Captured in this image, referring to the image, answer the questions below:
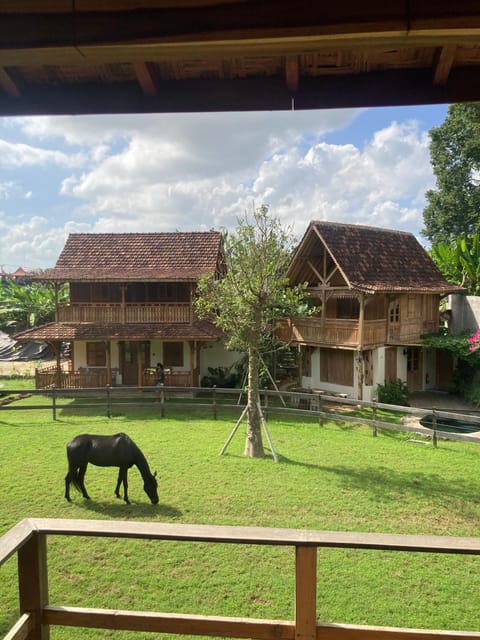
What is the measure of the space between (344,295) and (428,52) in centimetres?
1665

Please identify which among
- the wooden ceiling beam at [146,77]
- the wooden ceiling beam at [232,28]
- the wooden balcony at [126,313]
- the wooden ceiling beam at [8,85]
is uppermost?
the wooden ceiling beam at [8,85]

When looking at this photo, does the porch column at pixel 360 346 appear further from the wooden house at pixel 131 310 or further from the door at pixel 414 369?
the wooden house at pixel 131 310

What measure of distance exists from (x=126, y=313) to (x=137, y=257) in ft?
11.2

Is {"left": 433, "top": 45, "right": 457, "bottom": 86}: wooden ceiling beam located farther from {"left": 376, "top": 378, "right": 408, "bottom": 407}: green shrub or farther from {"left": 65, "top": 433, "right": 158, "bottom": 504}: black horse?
{"left": 376, "top": 378, "right": 408, "bottom": 407}: green shrub

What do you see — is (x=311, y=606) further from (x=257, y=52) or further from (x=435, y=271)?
(x=435, y=271)

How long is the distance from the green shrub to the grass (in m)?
5.01

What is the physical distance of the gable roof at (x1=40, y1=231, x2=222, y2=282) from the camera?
19891mm

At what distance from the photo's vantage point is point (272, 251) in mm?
11477

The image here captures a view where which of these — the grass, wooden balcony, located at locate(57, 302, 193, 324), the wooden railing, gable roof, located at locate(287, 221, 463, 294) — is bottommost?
the grass

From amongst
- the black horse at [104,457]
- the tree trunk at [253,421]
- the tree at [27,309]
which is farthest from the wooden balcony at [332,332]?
the tree at [27,309]

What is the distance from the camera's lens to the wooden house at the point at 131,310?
19.4 m

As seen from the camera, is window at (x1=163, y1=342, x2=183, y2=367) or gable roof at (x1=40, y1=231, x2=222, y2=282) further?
window at (x1=163, y1=342, x2=183, y2=367)

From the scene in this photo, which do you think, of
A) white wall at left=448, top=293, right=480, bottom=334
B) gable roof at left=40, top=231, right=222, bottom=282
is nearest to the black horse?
gable roof at left=40, top=231, right=222, bottom=282

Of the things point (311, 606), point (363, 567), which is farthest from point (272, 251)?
point (311, 606)
